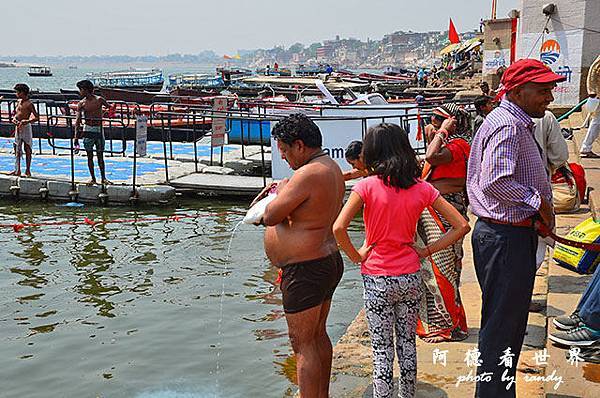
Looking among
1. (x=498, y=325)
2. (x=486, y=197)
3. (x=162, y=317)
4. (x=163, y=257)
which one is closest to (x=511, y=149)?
(x=486, y=197)

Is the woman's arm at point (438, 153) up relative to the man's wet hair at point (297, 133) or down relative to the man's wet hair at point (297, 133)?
down

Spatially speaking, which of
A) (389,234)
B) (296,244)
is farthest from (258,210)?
(389,234)

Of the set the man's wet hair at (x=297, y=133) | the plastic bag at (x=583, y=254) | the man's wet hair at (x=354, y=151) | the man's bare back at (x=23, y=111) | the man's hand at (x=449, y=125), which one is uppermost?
the man's wet hair at (x=297, y=133)

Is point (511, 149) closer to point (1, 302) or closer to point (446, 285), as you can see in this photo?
point (446, 285)

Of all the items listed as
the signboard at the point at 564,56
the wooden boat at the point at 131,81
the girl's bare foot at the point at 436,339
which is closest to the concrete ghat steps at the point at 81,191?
the girl's bare foot at the point at 436,339

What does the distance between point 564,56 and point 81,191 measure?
11.3 metres

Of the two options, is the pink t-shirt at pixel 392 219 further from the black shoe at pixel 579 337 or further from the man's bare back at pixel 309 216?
the black shoe at pixel 579 337

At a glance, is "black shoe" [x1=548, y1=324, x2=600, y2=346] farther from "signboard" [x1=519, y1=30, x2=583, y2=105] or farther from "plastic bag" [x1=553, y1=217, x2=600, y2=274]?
"signboard" [x1=519, y1=30, x2=583, y2=105]

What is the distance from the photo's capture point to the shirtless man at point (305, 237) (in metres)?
4.01

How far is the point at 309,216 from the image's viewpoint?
4.05 metres

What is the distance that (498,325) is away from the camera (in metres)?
3.73

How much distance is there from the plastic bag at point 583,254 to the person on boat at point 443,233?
1.05 m

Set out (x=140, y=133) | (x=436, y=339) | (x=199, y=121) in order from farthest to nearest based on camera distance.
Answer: (x=199, y=121) → (x=140, y=133) → (x=436, y=339)

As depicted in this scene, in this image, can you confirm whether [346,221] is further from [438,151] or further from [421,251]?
[438,151]
